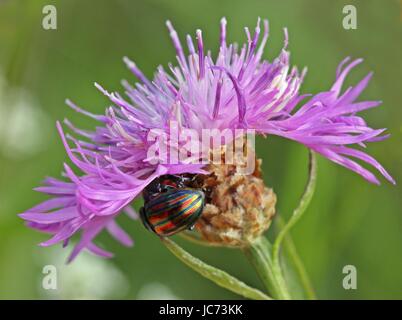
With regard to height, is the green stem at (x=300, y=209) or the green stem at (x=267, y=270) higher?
the green stem at (x=300, y=209)

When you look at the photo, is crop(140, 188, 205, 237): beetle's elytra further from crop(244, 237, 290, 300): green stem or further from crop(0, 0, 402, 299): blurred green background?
crop(0, 0, 402, 299): blurred green background

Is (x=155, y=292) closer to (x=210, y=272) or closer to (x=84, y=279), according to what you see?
(x=84, y=279)

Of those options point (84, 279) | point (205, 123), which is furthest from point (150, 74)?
point (205, 123)

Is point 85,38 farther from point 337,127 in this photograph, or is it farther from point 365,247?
point 337,127

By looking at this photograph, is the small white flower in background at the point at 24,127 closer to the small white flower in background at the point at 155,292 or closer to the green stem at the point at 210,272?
the small white flower in background at the point at 155,292

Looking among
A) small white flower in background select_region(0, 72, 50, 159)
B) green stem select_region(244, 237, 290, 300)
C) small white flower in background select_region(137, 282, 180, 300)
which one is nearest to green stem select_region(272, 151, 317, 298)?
green stem select_region(244, 237, 290, 300)

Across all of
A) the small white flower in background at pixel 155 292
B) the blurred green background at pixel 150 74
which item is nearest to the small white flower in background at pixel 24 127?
the blurred green background at pixel 150 74
